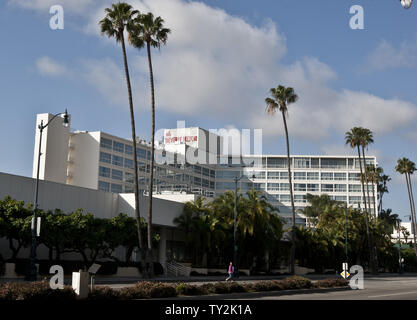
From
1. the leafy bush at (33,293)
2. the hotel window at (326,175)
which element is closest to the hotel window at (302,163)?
the hotel window at (326,175)

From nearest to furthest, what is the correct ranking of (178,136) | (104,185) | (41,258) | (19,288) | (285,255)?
1. (19,288)
2. (41,258)
3. (285,255)
4. (104,185)
5. (178,136)

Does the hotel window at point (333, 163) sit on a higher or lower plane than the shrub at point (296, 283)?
higher

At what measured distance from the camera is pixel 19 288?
1880cm

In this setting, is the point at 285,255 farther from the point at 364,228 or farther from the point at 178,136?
the point at 178,136

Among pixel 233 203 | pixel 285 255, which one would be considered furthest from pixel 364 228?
pixel 233 203

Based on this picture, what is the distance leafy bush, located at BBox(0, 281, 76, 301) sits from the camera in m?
18.1

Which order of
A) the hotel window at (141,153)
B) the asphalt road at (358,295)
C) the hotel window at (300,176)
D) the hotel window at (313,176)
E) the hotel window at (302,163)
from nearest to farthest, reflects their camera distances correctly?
the asphalt road at (358,295) < the hotel window at (141,153) < the hotel window at (313,176) < the hotel window at (300,176) < the hotel window at (302,163)

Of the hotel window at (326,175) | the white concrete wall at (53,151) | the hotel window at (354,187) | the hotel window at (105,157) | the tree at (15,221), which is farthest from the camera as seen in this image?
the hotel window at (326,175)

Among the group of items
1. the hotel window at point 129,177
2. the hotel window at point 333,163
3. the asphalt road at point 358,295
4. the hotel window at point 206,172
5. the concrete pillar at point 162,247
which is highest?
the hotel window at point 333,163

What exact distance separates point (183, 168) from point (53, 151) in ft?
102

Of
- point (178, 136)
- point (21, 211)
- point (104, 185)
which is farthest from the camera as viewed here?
point (178, 136)

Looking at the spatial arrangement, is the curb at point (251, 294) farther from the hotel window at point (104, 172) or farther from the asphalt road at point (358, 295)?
the hotel window at point (104, 172)

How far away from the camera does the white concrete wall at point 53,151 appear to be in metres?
97.5

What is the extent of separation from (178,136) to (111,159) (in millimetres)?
28959
